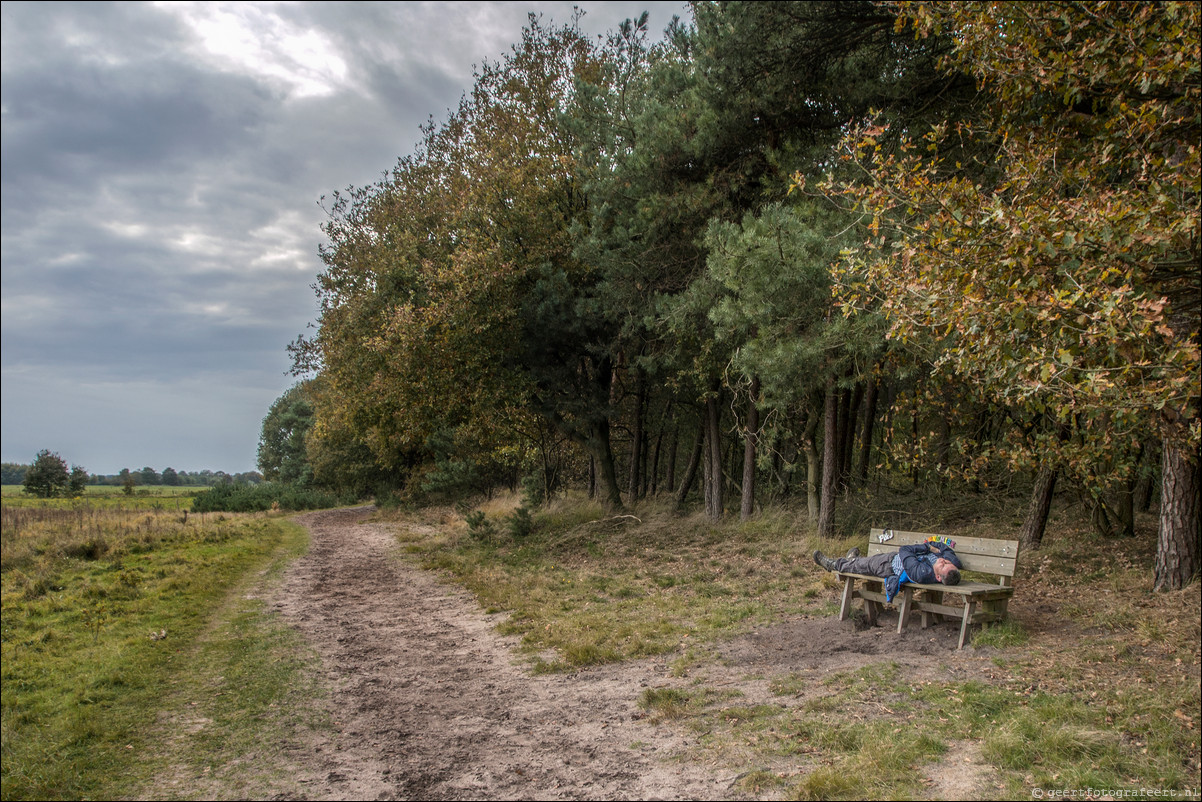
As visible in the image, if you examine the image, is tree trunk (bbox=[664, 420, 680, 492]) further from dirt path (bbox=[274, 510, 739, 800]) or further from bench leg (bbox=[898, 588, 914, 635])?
bench leg (bbox=[898, 588, 914, 635])

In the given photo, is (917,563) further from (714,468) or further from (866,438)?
(714,468)

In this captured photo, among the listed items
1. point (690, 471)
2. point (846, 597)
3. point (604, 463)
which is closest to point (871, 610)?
point (846, 597)

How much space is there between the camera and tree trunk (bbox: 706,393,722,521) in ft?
56.9

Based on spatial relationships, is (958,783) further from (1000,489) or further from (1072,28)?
(1000,489)

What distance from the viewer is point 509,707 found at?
5.91m

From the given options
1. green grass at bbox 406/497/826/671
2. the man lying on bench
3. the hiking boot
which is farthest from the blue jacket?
green grass at bbox 406/497/826/671

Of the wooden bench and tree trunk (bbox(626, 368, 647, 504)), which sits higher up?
tree trunk (bbox(626, 368, 647, 504))

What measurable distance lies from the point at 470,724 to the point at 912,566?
4.23 meters

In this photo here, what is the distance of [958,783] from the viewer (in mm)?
3930

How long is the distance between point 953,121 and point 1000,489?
22.7ft

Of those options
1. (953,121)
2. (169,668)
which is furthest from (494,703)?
(953,121)

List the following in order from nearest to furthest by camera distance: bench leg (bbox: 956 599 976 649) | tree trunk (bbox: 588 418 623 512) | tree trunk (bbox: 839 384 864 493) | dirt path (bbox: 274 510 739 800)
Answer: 1. dirt path (bbox: 274 510 739 800)
2. bench leg (bbox: 956 599 976 649)
3. tree trunk (bbox: 839 384 864 493)
4. tree trunk (bbox: 588 418 623 512)

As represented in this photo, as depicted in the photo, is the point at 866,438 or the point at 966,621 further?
the point at 866,438

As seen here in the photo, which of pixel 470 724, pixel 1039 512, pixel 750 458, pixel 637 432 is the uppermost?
pixel 637 432
